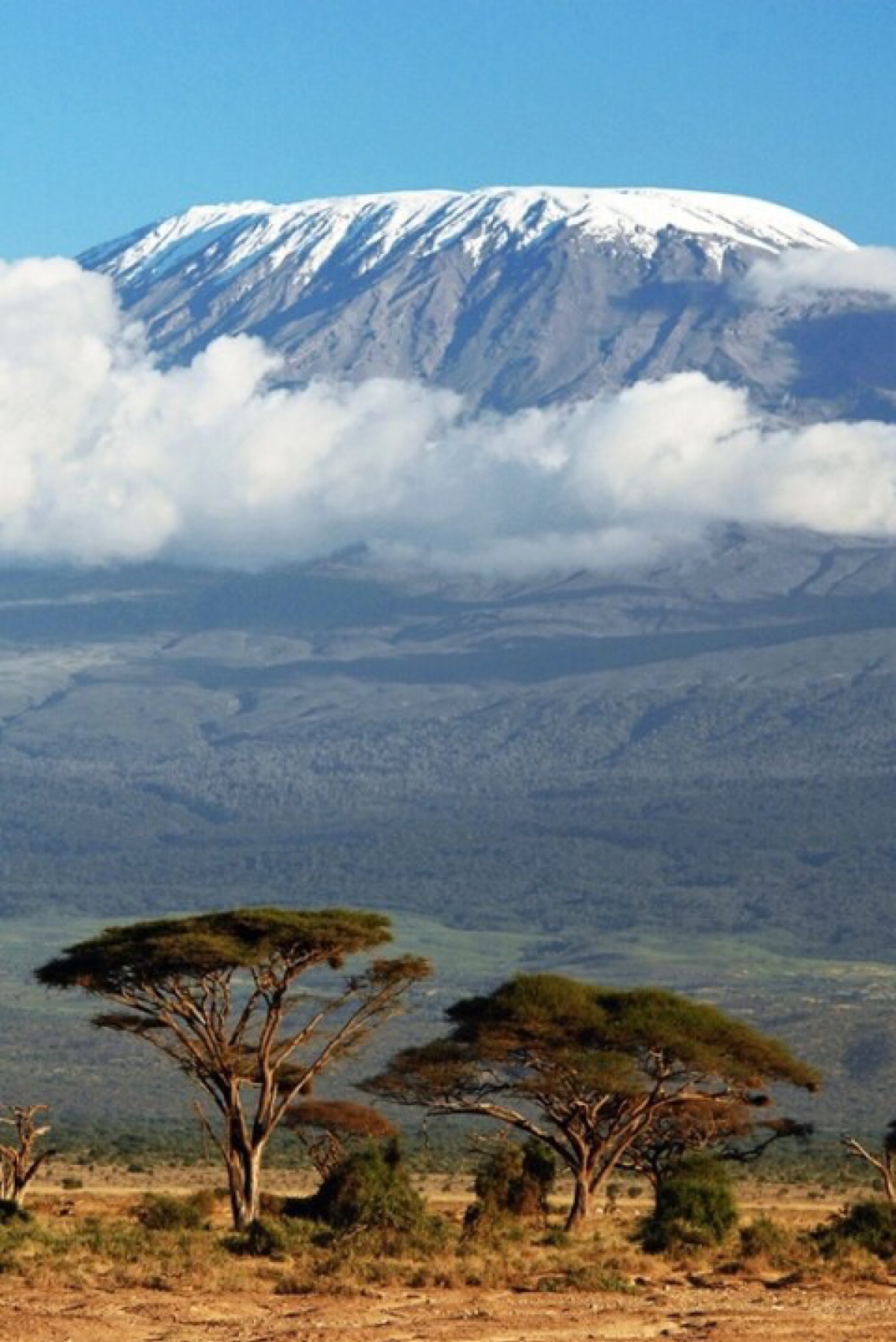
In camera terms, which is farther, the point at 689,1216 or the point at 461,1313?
the point at 689,1216

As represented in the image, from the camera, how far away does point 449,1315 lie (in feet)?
79.0

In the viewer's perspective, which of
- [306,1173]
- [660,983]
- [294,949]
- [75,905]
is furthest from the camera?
[75,905]

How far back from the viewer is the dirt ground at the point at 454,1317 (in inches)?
889

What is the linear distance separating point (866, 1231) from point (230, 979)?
9.88 meters

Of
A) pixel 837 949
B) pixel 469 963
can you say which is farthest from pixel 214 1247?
pixel 837 949

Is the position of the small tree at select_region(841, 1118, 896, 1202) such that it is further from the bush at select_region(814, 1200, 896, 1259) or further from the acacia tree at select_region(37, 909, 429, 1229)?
the acacia tree at select_region(37, 909, 429, 1229)

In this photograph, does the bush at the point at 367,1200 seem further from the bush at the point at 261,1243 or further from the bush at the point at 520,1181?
the bush at the point at 520,1181

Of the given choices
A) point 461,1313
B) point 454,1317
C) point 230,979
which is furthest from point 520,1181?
point 454,1317

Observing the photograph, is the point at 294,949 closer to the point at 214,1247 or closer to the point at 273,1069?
the point at 273,1069

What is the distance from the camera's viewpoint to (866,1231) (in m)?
30.6

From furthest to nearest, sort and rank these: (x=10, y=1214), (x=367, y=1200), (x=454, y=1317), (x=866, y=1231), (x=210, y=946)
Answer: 1. (x=210, y=946)
2. (x=10, y=1214)
3. (x=367, y=1200)
4. (x=866, y=1231)
5. (x=454, y=1317)

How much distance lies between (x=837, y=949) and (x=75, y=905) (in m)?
61.1

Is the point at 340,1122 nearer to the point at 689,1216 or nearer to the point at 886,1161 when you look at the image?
the point at 886,1161

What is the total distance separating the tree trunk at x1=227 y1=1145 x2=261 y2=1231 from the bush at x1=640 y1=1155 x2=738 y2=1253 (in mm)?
5157
